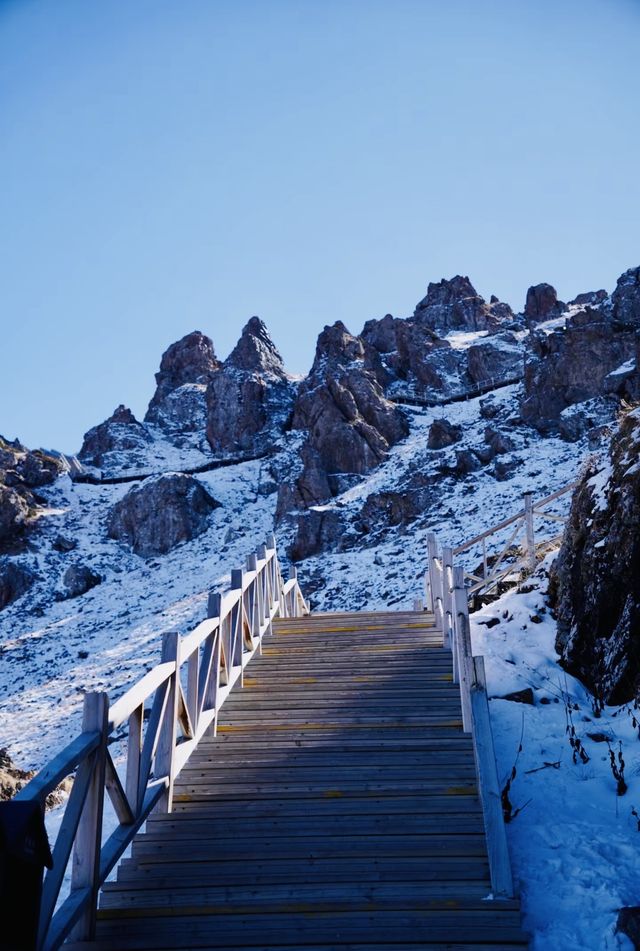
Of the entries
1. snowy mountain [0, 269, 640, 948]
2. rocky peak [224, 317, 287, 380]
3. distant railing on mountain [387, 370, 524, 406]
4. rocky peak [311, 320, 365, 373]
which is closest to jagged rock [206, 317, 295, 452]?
rocky peak [224, 317, 287, 380]

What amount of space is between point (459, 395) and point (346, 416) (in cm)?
1184

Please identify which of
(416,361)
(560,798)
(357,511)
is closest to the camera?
(560,798)

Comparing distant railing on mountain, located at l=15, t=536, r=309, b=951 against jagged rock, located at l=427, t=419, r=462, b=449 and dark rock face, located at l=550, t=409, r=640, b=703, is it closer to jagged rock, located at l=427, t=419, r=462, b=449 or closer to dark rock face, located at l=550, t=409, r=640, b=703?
dark rock face, located at l=550, t=409, r=640, b=703

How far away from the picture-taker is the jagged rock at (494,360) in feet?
175

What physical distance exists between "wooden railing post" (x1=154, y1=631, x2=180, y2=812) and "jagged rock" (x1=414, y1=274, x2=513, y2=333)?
215 ft

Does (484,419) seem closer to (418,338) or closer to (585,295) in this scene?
(418,338)

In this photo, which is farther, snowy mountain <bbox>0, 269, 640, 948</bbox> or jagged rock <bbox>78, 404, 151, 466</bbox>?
jagged rock <bbox>78, 404, 151, 466</bbox>

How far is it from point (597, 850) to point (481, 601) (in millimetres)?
9354

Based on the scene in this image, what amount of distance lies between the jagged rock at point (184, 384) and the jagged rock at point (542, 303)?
29.5m

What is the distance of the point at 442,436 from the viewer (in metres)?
36.9

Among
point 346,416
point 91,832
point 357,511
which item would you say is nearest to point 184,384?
point 346,416

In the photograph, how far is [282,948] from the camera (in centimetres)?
340

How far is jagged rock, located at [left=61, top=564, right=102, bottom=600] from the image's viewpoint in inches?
1393

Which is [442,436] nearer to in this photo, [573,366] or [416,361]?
[573,366]
